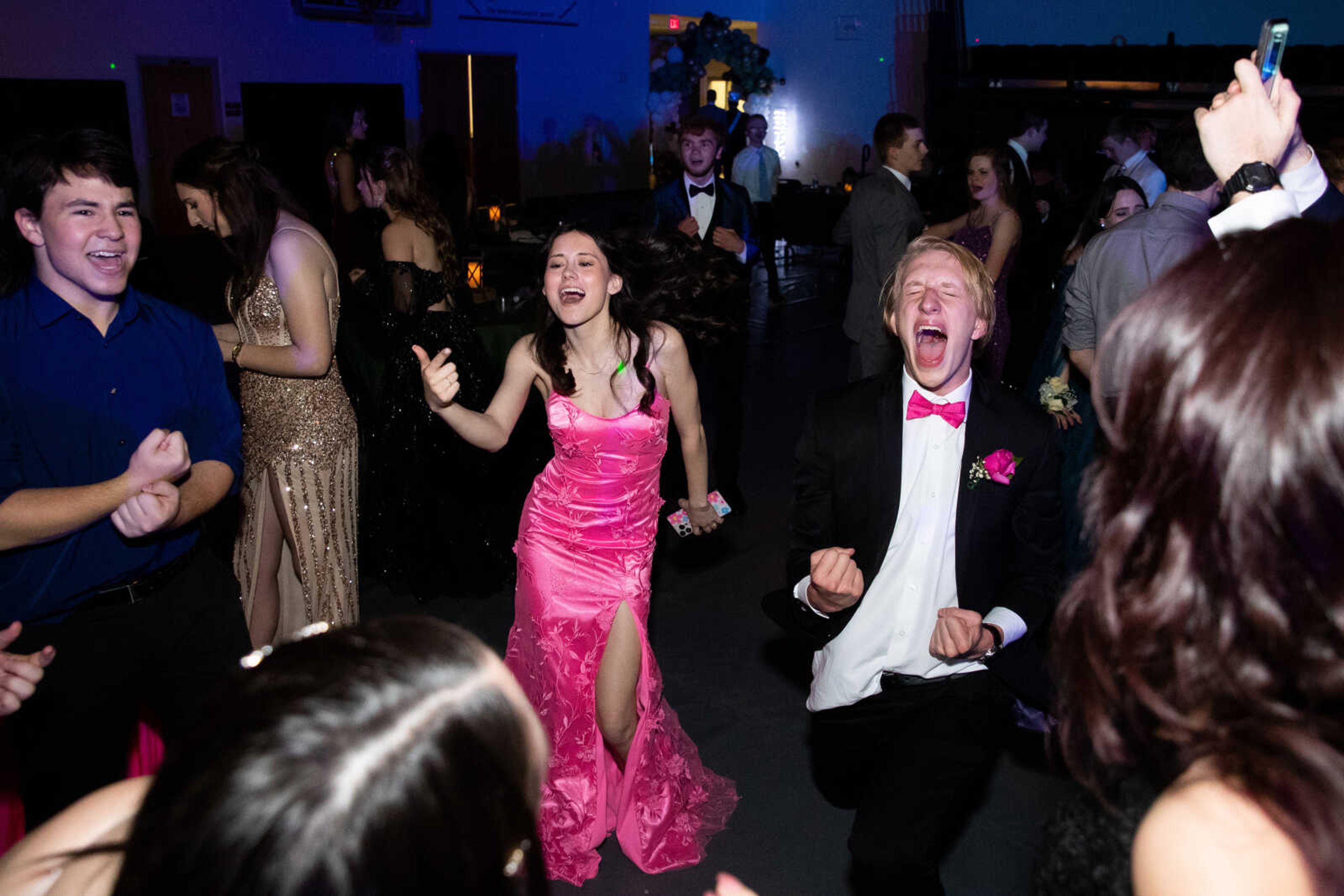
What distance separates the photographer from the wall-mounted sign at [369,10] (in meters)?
12.0

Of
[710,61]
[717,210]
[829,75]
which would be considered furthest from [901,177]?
[829,75]

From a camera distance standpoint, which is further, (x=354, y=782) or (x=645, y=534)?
(x=645, y=534)

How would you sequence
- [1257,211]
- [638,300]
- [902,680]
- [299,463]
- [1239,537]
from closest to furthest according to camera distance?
1. [1239,537]
2. [1257,211]
3. [902,680]
4. [638,300]
5. [299,463]

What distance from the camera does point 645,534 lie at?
2814 millimetres

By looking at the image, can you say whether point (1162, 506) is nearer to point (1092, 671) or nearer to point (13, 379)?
point (1092, 671)

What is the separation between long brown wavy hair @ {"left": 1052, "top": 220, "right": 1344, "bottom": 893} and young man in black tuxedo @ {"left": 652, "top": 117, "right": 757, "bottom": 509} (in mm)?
3501

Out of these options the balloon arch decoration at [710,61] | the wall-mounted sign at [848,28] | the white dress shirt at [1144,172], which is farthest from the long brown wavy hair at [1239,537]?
the wall-mounted sign at [848,28]

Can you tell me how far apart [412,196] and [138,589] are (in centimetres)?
230

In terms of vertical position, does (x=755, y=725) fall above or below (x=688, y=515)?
below

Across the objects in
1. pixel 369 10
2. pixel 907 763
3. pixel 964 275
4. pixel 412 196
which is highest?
pixel 369 10

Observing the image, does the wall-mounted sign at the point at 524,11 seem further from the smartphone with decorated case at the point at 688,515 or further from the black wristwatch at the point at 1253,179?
the black wristwatch at the point at 1253,179

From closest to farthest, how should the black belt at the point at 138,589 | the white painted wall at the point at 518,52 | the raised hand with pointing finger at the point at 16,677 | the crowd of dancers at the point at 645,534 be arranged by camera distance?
the crowd of dancers at the point at 645,534 → the raised hand with pointing finger at the point at 16,677 → the black belt at the point at 138,589 → the white painted wall at the point at 518,52

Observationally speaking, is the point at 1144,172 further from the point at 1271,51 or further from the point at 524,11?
the point at 524,11

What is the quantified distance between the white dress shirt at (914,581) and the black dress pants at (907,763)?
0.14 feet
